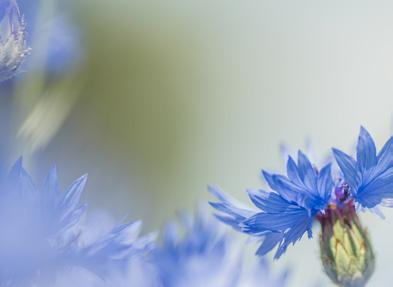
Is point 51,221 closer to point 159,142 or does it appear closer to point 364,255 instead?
point 364,255

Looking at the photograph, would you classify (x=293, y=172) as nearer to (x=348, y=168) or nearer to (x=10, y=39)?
(x=348, y=168)

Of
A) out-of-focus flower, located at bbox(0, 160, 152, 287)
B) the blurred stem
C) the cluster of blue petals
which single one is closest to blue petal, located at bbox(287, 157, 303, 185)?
the cluster of blue petals

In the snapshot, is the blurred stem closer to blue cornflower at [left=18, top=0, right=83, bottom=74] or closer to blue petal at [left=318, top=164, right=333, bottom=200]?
blue cornflower at [left=18, top=0, right=83, bottom=74]

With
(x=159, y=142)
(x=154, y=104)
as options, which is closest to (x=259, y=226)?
(x=159, y=142)

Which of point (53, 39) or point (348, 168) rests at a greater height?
point (53, 39)

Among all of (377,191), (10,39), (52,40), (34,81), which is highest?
(52,40)

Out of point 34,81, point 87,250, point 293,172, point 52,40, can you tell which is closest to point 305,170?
point 293,172

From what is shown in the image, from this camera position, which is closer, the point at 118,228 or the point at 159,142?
the point at 118,228
